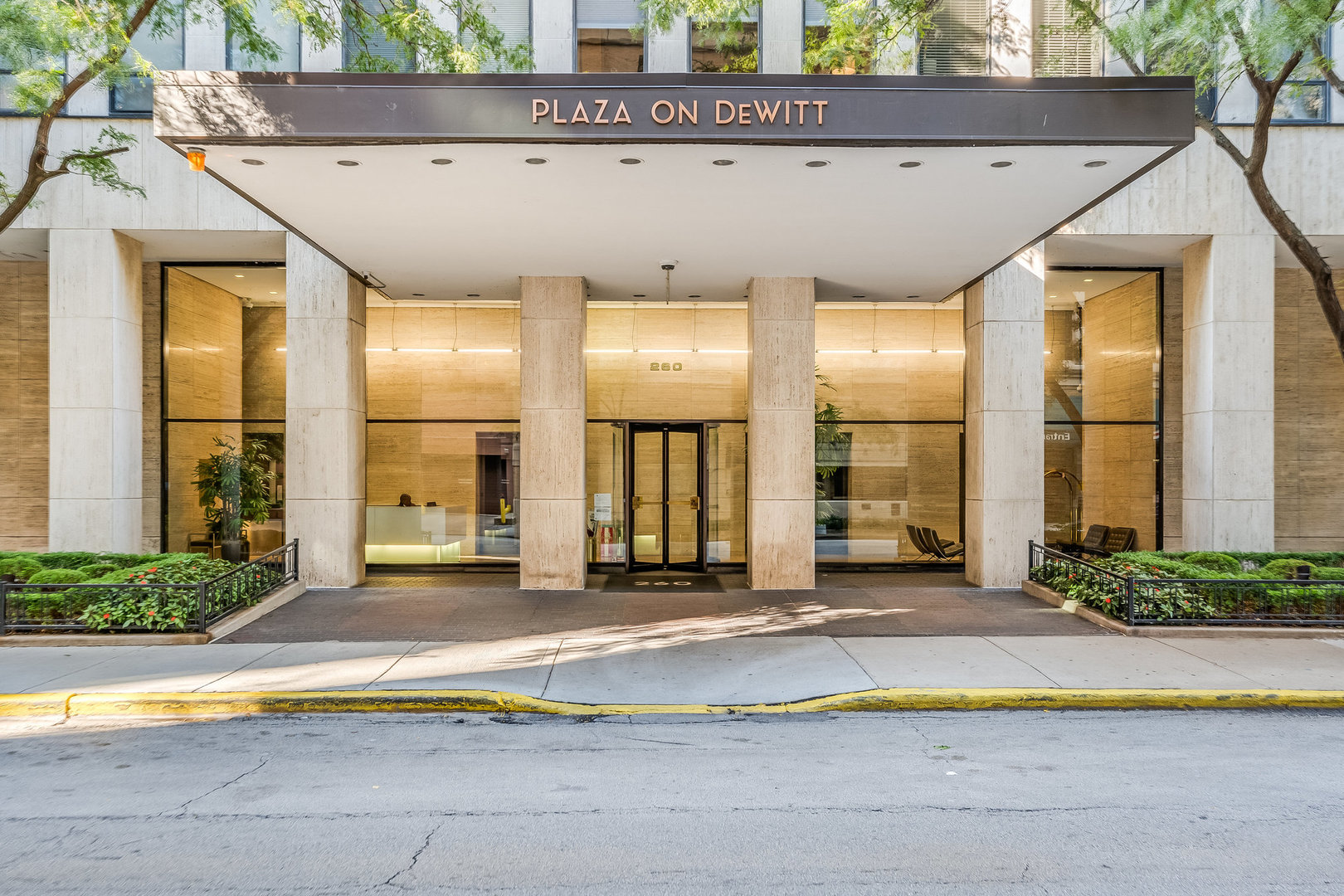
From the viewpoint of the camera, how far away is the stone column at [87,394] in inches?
521

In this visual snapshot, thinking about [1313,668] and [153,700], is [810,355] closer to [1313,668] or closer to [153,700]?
[1313,668]

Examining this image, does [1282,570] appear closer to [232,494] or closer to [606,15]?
[606,15]

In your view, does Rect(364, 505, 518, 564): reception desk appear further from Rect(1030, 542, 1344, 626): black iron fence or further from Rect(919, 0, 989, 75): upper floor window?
Rect(919, 0, 989, 75): upper floor window

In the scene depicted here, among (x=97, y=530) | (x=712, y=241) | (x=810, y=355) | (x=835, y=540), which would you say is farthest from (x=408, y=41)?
(x=835, y=540)

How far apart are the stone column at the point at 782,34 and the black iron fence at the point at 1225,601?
31.1 ft

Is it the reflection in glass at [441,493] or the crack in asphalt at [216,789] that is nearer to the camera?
the crack in asphalt at [216,789]

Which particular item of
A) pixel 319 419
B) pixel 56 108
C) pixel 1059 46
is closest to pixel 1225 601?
pixel 1059 46

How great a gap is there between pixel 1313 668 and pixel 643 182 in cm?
870

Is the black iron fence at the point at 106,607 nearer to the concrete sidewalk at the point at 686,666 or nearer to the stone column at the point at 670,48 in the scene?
the concrete sidewalk at the point at 686,666

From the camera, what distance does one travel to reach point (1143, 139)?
25.3 feet

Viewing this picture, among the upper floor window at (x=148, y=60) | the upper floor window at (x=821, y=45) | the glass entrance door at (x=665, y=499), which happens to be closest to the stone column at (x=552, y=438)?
the glass entrance door at (x=665, y=499)

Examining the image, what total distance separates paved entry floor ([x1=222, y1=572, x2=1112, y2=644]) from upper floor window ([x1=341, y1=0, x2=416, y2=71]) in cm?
827

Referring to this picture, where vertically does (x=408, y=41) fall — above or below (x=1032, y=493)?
above

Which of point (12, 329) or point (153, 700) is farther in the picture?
point (12, 329)
